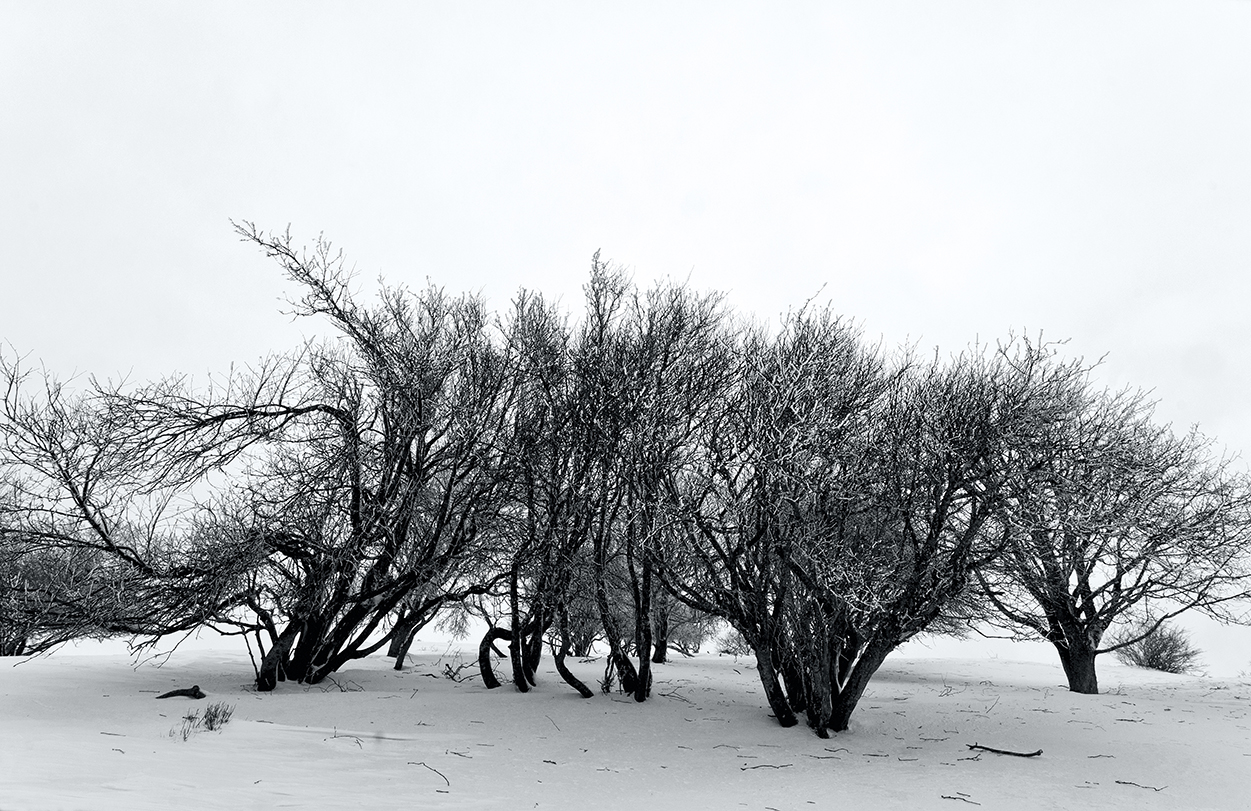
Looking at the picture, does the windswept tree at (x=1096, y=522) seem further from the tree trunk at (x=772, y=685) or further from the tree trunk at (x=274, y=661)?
the tree trunk at (x=274, y=661)

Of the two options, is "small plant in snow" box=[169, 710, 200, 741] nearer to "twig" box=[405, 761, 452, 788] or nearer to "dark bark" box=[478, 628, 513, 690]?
"twig" box=[405, 761, 452, 788]

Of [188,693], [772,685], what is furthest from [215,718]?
[772,685]

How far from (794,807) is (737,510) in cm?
308

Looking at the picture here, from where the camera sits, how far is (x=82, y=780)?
15.5 feet

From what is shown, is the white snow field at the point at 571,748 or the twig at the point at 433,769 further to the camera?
the twig at the point at 433,769

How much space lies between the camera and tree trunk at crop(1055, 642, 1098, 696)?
1367 centimetres

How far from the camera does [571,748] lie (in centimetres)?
753

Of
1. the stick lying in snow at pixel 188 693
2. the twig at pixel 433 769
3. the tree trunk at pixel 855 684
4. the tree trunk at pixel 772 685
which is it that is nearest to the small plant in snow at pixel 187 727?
the stick lying in snow at pixel 188 693

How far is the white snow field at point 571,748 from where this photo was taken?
543 cm

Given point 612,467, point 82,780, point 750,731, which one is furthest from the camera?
point 612,467

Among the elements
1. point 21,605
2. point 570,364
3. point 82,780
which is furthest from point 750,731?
point 21,605

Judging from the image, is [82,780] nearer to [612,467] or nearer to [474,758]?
[474,758]

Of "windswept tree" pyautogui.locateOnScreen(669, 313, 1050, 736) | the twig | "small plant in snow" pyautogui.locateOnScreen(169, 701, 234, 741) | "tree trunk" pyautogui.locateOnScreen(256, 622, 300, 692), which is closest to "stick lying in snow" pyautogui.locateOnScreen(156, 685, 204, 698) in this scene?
"tree trunk" pyautogui.locateOnScreen(256, 622, 300, 692)

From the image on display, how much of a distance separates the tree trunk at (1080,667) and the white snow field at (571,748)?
6.06 ft
